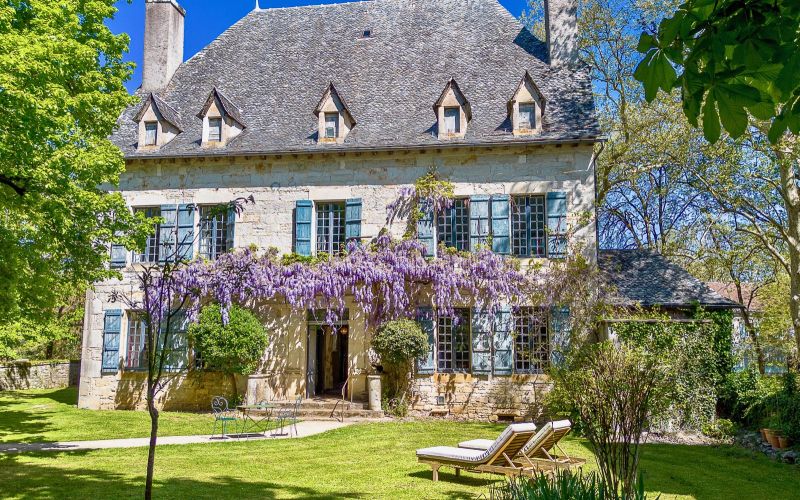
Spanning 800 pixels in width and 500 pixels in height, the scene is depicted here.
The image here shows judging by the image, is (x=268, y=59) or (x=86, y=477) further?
(x=268, y=59)

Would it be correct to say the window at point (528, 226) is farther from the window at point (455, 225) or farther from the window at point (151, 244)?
the window at point (151, 244)

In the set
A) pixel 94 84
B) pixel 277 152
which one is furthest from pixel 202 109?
pixel 94 84

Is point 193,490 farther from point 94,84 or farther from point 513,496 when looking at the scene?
point 94,84

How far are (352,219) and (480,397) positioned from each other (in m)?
5.09

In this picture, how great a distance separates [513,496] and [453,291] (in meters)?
9.48

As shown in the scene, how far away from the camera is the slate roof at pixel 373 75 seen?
15.7 metres

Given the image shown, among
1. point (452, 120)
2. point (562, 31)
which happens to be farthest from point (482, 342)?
point (562, 31)

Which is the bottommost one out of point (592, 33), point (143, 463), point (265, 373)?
point (143, 463)

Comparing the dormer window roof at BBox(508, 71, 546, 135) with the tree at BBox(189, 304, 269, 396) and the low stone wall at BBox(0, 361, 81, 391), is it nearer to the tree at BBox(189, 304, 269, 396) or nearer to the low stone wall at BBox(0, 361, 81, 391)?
the tree at BBox(189, 304, 269, 396)

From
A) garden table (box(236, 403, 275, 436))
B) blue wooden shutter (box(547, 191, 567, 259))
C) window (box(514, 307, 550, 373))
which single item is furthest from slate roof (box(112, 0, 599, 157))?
garden table (box(236, 403, 275, 436))

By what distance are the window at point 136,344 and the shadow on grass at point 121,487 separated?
739cm

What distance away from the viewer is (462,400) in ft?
48.4

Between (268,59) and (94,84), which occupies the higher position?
(268,59)

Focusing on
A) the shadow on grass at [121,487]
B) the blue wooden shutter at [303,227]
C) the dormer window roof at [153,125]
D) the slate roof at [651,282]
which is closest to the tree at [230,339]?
the blue wooden shutter at [303,227]
